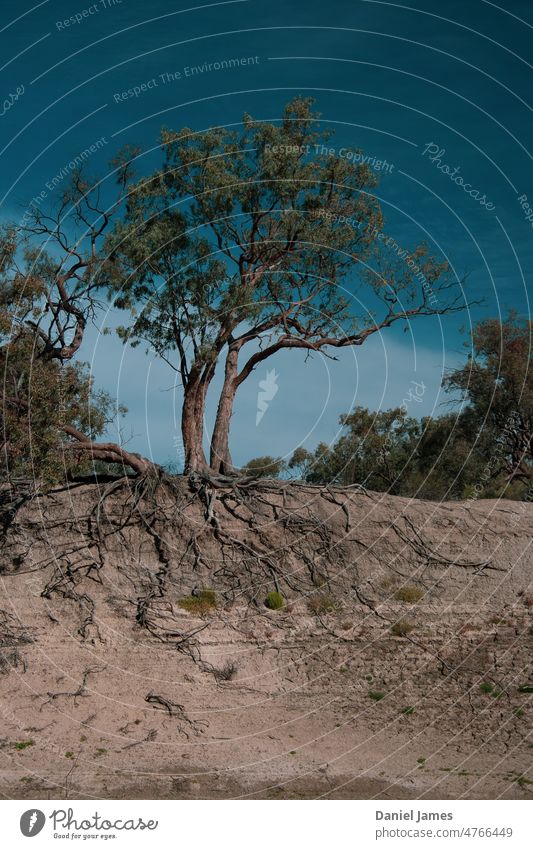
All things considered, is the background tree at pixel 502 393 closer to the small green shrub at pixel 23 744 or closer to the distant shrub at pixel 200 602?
the distant shrub at pixel 200 602

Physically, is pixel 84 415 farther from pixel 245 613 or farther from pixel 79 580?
pixel 245 613

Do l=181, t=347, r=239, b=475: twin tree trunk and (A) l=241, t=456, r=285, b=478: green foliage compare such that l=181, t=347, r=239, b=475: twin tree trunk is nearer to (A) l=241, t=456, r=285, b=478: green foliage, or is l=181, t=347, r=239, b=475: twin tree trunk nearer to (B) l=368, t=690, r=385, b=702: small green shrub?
(A) l=241, t=456, r=285, b=478: green foliage

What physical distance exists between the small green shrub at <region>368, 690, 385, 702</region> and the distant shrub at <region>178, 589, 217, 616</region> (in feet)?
16.3

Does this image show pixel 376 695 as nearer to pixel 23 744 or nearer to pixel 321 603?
pixel 321 603

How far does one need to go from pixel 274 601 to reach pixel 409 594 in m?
3.85

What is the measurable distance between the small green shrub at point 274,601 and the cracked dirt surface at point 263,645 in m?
0.27

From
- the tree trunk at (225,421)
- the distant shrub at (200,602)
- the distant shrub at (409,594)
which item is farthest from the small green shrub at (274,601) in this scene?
the tree trunk at (225,421)

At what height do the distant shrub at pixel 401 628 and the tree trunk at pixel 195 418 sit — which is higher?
the tree trunk at pixel 195 418

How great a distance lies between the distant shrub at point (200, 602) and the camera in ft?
81.8

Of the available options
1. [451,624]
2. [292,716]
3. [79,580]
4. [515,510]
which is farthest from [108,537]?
[515,510]

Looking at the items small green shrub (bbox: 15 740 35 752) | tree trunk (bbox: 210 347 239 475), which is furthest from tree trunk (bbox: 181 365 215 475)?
small green shrub (bbox: 15 740 35 752)

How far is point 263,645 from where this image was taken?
2386 centimetres

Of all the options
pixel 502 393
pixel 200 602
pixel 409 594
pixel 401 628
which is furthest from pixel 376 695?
pixel 502 393

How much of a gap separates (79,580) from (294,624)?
6037mm
